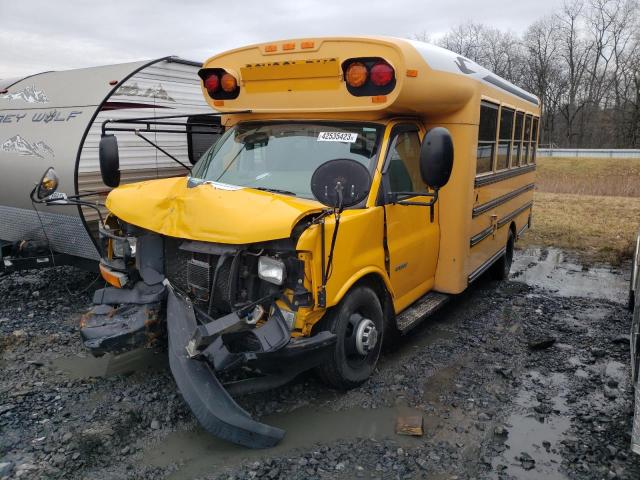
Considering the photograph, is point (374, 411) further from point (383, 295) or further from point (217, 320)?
point (217, 320)

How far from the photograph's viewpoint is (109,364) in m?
4.85

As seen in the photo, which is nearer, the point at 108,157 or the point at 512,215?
the point at 108,157

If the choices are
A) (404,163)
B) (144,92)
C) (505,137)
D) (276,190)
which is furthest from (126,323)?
(505,137)

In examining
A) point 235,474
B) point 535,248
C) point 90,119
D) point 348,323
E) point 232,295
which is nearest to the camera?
point 235,474

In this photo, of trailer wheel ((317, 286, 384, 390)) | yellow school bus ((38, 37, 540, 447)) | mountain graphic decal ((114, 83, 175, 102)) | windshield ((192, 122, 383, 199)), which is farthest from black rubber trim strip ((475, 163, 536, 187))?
mountain graphic decal ((114, 83, 175, 102))

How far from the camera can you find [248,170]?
4824 mm

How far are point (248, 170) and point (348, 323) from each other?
1.61 meters

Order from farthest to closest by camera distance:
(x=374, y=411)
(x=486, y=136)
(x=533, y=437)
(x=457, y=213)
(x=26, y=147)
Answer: (x=26, y=147) < (x=486, y=136) < (x=457, y=213) < (x=374, y=411) < (x=533, y=437)

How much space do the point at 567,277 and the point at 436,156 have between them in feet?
17.5

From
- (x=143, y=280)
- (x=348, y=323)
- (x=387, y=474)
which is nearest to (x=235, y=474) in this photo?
(x=387, y=474)

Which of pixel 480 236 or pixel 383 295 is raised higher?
pixel 480 236

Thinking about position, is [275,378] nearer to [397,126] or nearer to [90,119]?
[397,126]

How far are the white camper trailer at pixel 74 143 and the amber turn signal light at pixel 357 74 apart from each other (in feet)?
7.56

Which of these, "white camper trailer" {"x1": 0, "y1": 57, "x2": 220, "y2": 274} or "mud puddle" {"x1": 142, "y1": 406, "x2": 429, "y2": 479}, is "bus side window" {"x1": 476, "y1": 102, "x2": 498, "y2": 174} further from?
"white camper trailer" {"x1": 0, "y1": 57, "x2": 220, "y2": 274}
